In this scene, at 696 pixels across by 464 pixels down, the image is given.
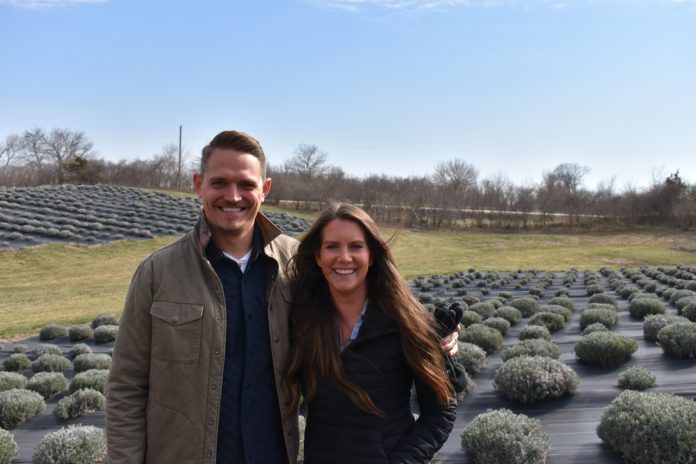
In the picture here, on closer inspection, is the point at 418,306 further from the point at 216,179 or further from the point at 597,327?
the point at 597,327

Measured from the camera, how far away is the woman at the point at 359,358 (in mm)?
2820

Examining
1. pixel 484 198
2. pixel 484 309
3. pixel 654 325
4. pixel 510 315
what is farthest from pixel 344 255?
pixel 484 198

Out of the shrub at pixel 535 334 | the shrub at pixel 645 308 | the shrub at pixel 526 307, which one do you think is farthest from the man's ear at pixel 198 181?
the shrub at pixel 645 308

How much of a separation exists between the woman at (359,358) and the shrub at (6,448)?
4.07m

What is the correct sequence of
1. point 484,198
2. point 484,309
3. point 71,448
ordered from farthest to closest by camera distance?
point 484,198, point 484,309, point 71,448

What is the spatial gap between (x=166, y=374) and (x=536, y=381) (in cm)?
498

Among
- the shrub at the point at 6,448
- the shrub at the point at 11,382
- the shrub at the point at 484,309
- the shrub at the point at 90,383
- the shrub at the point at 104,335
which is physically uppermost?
the shrub at the point at 484,309

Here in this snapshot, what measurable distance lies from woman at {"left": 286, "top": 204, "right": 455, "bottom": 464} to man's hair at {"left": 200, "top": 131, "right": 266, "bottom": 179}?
21.6 inches

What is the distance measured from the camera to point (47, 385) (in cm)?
786

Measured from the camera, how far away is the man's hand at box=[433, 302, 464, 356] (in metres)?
3.05

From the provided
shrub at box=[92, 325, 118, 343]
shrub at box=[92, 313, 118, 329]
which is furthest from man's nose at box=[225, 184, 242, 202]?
shrub at box=[92, 313, 118, 329]

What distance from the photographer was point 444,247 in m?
45.0

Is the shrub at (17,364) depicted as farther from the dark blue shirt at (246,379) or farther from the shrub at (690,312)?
the shrub at (690,312)

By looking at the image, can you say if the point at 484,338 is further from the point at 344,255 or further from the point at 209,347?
the point at 209,347
